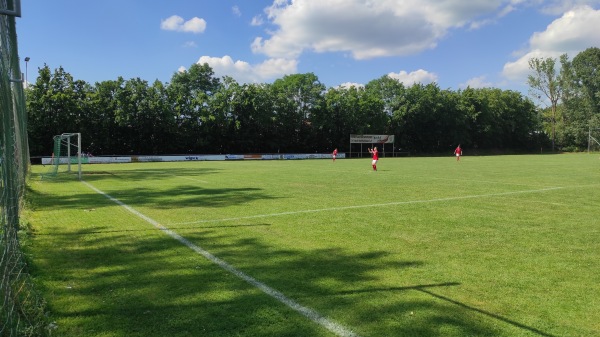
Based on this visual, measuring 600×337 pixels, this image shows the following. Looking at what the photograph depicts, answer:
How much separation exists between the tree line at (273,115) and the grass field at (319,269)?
48.3 metres

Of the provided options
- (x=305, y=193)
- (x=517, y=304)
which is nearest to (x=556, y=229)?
(x=517, y=304)

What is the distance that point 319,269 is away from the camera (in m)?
5.79

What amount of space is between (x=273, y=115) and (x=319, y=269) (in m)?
63.6

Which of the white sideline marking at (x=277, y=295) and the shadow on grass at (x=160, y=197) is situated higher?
the shadow on grass at (x=160, y=197)

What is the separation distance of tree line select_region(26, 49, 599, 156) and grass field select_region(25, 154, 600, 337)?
4834cm

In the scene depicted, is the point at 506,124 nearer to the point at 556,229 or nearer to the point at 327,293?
the point at 556,229

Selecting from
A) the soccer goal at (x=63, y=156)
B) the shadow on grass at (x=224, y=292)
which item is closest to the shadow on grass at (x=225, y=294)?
the shadow on grass at (x=224, y=292)

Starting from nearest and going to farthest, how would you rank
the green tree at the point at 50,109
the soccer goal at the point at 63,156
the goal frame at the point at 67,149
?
the goal frame at the point at 67,149
the soccer goal at the point at 63,156
the green tree at the point at 50,109

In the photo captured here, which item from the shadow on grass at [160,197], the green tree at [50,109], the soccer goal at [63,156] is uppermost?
the green tree at [50,109]

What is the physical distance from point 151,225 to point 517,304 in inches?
279

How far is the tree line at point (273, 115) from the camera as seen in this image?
54.2m

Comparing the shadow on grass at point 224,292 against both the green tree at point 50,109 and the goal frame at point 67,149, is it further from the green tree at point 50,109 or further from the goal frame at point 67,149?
the green tree at point 50,109

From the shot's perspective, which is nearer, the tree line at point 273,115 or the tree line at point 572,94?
the tree line at point 273,115

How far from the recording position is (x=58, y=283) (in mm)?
5199
